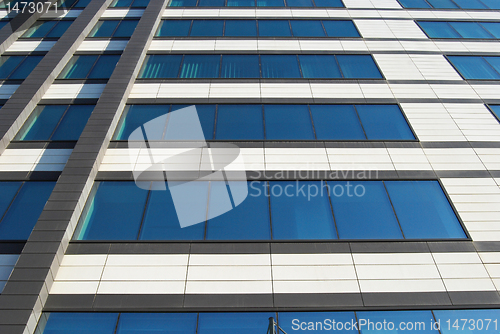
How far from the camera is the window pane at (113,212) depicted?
12148mm

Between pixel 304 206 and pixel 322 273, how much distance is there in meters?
2.77

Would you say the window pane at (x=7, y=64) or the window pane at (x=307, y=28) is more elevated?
the window pane at (x=307, y=28)

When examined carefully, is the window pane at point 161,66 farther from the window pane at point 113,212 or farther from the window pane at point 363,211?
the window pane at point 363,211

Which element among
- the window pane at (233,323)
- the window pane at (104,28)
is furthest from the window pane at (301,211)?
the window pane at (104,28)

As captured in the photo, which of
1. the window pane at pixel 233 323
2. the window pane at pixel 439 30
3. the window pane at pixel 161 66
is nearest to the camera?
the window pane at pixel 233 323

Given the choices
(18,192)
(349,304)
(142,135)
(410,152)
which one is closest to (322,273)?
(349,304)

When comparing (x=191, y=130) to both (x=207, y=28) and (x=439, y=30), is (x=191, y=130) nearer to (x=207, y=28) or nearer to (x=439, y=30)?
(x=207, y=28)

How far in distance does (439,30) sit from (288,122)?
15.0 metres

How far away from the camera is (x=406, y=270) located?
1136 centimetres

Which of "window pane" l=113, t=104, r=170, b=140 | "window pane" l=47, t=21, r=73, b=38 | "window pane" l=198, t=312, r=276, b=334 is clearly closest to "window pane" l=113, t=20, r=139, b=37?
"window pane" l=47, t=21, r=73, b=38

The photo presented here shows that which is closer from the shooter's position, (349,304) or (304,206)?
(349,304)

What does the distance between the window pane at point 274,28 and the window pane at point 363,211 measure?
12730mm

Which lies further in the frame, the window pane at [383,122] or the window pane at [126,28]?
the window pane at [126,28]

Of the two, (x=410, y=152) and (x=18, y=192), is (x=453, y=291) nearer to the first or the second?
(x=410, y=152)
